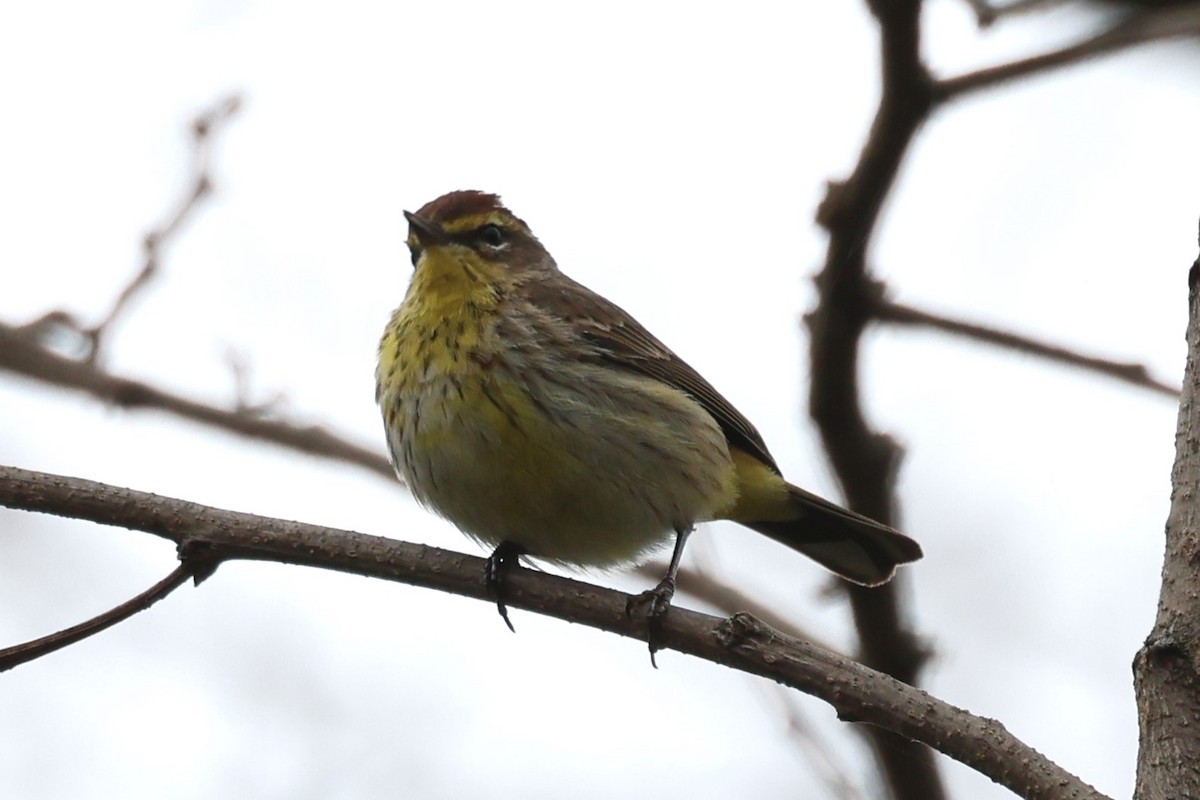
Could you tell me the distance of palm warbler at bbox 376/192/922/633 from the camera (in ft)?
16.8

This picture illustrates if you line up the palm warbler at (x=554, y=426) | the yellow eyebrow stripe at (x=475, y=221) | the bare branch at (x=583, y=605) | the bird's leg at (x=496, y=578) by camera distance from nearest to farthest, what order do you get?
the bare branch at (x=583, y=605) < the bird's leg at (x=496, y=578) < the palm warbler at (x=554, y=426) < the yellow eyebrow stripe at (x=475, y=221)

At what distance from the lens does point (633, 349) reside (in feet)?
19.7

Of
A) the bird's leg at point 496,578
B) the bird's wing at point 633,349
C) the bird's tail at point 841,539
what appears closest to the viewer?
the bird's leg at point 496,578

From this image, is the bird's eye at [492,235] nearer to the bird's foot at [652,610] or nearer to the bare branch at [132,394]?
the bare branch at [132,394]

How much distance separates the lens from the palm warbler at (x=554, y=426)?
5121 mm

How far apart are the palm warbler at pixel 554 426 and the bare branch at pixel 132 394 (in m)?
0.39

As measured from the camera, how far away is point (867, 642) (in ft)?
15.6

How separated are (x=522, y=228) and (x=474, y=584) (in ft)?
9.73

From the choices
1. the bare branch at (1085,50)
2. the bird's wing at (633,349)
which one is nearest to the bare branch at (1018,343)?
the bare branch at (1085,50)

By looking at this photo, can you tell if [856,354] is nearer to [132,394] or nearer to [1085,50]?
Result: [1085,50]

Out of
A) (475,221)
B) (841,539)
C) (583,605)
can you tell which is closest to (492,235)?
(475,221)

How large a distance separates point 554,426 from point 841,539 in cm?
155

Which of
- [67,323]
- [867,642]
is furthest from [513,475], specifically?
[67,323]

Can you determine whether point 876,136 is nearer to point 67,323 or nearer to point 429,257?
point 429,257
